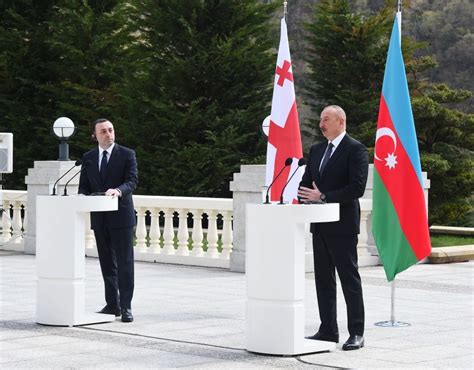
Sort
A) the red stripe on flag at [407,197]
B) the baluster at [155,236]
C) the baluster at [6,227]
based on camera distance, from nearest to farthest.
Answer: the red stripe on flag at [407,197] → the baluster at [155,236] → the baluster at [6,227]

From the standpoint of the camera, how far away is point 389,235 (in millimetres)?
10562

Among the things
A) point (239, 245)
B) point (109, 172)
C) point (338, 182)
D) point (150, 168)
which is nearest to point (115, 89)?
point (150, 168)

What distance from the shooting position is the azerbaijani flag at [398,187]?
34.3 ft

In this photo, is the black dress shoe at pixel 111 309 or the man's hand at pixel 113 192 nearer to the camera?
the man's hand at pixel 113 192

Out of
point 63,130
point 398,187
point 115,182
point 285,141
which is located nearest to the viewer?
point 398,187

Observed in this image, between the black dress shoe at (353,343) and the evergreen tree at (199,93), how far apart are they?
61.8 feet

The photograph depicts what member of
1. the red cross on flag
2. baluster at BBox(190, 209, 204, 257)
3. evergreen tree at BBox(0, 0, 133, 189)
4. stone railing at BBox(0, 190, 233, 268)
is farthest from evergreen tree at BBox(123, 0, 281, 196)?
the red cross on flag

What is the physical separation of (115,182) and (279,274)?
271cm

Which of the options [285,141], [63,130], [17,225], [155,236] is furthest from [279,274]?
[17,225]

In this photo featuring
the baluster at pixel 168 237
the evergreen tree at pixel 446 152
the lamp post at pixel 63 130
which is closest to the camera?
the baluster at pixel 168 237

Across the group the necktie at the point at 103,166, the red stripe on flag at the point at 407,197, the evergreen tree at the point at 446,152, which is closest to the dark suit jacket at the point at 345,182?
the red stripe on flag at the point at 407,197

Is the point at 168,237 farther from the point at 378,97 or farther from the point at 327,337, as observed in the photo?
the point at 378,97

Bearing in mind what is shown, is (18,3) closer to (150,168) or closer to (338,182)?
(150,168)

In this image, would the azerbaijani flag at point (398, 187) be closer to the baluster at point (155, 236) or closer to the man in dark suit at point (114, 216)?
the man in dark suit at point (114, 216)
